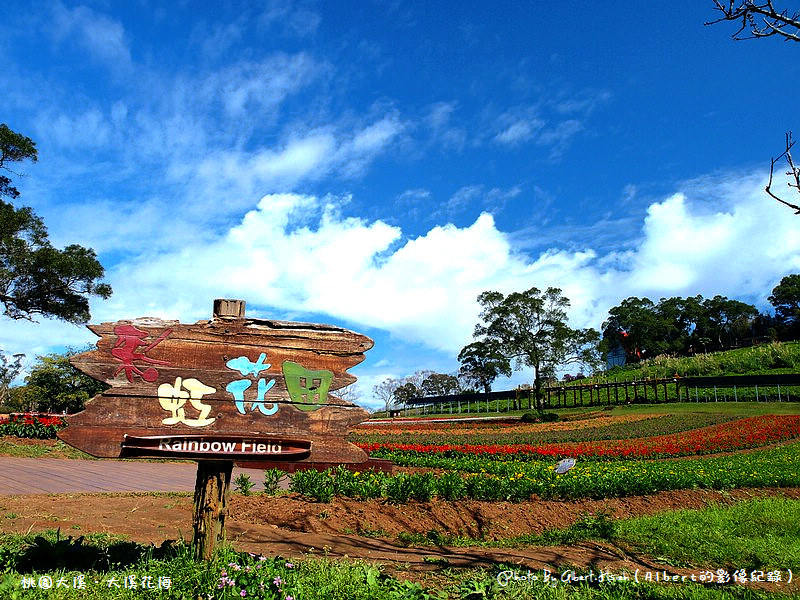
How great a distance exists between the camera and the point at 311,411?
415cm

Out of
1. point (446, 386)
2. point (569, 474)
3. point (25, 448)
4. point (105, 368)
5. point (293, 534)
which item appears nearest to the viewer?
point (105, 368)

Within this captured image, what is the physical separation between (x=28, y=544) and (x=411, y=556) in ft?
10.6

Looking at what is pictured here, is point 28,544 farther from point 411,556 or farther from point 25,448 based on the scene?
point 25,448

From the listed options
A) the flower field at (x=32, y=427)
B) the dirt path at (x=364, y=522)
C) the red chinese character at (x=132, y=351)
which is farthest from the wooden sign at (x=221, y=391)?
the flower field at (x=32, y=427)

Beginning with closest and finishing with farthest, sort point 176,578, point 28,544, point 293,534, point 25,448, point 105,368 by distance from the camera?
point 176,578
point 105,368
point 28,544
point 293,534
point 25,448

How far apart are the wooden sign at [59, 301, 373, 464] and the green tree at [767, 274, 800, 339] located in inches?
3164

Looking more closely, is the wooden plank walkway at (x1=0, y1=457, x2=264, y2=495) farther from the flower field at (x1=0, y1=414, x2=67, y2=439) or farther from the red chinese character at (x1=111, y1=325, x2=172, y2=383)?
the red chinese character at (x1=111, y1=325, x2=172, y2=383)

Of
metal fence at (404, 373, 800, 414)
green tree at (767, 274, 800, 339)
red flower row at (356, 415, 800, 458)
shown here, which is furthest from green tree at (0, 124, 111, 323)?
green tree at (767, 274, 800, 339)

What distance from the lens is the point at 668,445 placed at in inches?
688

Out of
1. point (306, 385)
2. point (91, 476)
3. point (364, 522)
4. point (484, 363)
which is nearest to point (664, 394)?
point (484, 363)

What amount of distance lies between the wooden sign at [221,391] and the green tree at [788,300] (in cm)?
8035

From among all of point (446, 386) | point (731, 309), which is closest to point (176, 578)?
point (446, 386)

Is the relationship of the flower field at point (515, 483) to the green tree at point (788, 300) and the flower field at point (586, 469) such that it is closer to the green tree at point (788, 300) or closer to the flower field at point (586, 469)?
the flower field at point (586, 469)

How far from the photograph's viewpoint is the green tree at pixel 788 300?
71438mm
